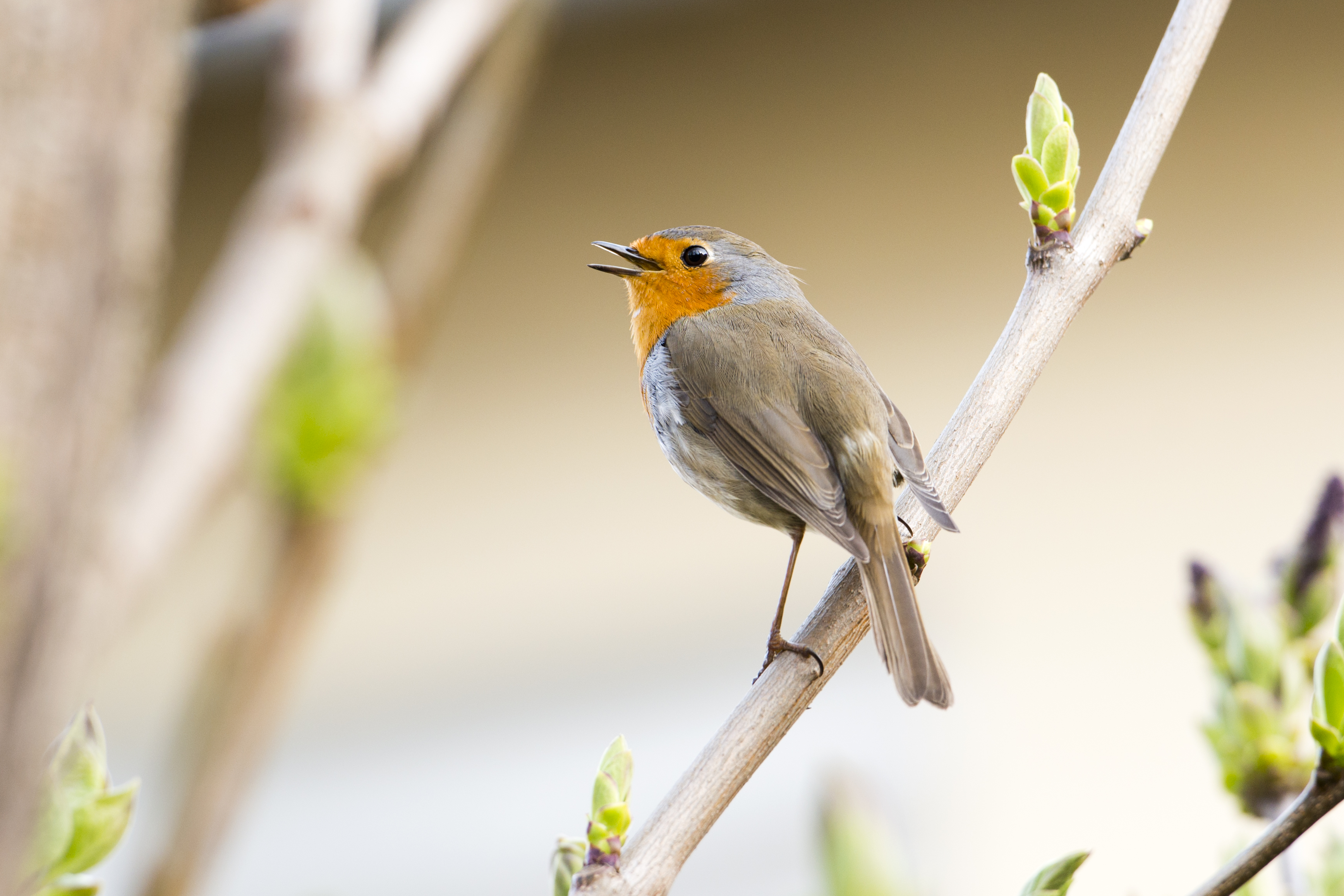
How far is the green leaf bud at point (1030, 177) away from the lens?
0.72 meters

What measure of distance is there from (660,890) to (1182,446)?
3.01m

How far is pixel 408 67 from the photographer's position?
1.42 meters

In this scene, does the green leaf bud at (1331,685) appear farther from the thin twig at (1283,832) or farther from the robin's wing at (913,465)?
the robin's wing at (913,465)

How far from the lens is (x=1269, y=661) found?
723 millimetres

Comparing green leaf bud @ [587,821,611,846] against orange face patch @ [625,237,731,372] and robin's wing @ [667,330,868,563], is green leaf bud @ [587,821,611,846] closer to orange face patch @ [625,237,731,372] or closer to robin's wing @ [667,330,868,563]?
robin's wing @ [667,330,868,563]

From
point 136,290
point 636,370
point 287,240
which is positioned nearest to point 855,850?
point 136,290

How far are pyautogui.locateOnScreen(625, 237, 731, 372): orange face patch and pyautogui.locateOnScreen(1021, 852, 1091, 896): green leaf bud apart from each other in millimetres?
635

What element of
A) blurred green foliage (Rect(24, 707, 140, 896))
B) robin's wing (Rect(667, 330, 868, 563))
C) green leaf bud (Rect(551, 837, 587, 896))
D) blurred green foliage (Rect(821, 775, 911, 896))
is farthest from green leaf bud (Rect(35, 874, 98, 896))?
robin's wing (Rect(667, 330, 868, 563))

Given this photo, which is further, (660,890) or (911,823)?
(911,823)

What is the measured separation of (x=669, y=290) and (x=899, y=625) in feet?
1.50

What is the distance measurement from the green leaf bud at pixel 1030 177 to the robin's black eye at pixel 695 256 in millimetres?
355

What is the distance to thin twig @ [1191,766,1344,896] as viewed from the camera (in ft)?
1.74

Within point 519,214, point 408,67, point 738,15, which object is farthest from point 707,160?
point 408,67

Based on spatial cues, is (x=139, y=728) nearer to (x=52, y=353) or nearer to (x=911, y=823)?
(x=911, y=823)
